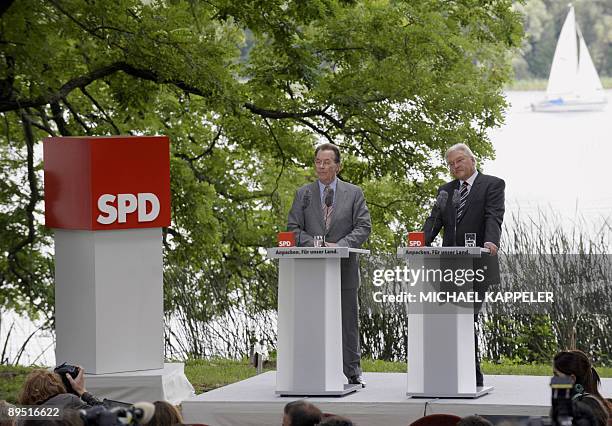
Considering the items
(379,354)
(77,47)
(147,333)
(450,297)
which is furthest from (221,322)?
(450,297)

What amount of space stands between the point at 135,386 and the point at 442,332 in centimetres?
267

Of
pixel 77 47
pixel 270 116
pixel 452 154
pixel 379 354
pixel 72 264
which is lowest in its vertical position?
pixel 379 354

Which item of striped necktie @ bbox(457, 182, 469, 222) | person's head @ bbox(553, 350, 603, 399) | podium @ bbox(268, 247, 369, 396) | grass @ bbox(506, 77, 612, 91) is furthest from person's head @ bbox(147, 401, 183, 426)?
grass @ bbox(506, 77, 612, 91)

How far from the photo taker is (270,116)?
13.0 m

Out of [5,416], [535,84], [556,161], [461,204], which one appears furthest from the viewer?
[535,84]

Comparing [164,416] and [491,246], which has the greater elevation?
[491,246]

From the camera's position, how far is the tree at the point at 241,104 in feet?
38.1

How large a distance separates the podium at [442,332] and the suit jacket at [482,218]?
0.18 metres

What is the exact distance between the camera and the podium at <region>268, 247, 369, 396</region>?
7520mm

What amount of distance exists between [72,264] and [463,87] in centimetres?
508

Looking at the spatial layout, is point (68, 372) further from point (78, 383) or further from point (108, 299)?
point (108, 299)

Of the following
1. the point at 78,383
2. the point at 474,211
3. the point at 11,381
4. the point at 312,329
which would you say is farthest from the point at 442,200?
the point at 11,381

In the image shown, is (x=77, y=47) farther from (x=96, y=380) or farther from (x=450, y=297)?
(x=450, y=297)

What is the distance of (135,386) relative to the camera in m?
8.99
